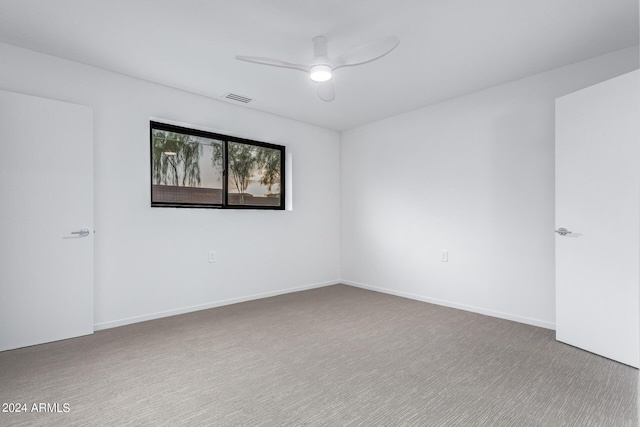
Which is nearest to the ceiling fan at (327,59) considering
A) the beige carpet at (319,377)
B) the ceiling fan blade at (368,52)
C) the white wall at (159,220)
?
the ceiling fan blade at (368,52)

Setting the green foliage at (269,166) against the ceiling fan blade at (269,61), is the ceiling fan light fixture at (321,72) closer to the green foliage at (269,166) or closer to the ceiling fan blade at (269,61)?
the ceiling fan blade at (269,61)

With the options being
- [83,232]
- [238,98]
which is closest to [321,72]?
[238,98]

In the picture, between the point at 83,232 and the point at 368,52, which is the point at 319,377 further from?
the point at 83,232

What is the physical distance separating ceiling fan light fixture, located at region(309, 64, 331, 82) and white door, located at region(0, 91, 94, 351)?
2.09 m

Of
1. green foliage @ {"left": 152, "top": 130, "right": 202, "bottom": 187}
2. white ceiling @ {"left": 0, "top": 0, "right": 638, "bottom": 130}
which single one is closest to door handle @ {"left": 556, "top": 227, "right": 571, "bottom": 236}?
white ceiling @ {"left": 0, "top": 0, "right": 638, "bottom": 130}

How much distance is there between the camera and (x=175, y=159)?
12.1 feet

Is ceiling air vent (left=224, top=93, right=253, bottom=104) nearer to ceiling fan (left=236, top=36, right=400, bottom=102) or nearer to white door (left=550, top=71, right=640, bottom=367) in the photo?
ceiling fan (left=236, top=36, right=400, bottom=102)

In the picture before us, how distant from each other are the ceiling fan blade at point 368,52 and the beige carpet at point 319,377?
2201 mm

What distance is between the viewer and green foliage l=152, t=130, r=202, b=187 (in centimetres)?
354

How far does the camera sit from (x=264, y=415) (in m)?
1.72

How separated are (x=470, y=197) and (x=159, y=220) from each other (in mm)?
3439

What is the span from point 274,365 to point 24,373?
5.45 feet

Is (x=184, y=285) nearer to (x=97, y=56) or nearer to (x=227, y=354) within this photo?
(x=227, y=354)

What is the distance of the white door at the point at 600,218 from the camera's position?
2277 mm
